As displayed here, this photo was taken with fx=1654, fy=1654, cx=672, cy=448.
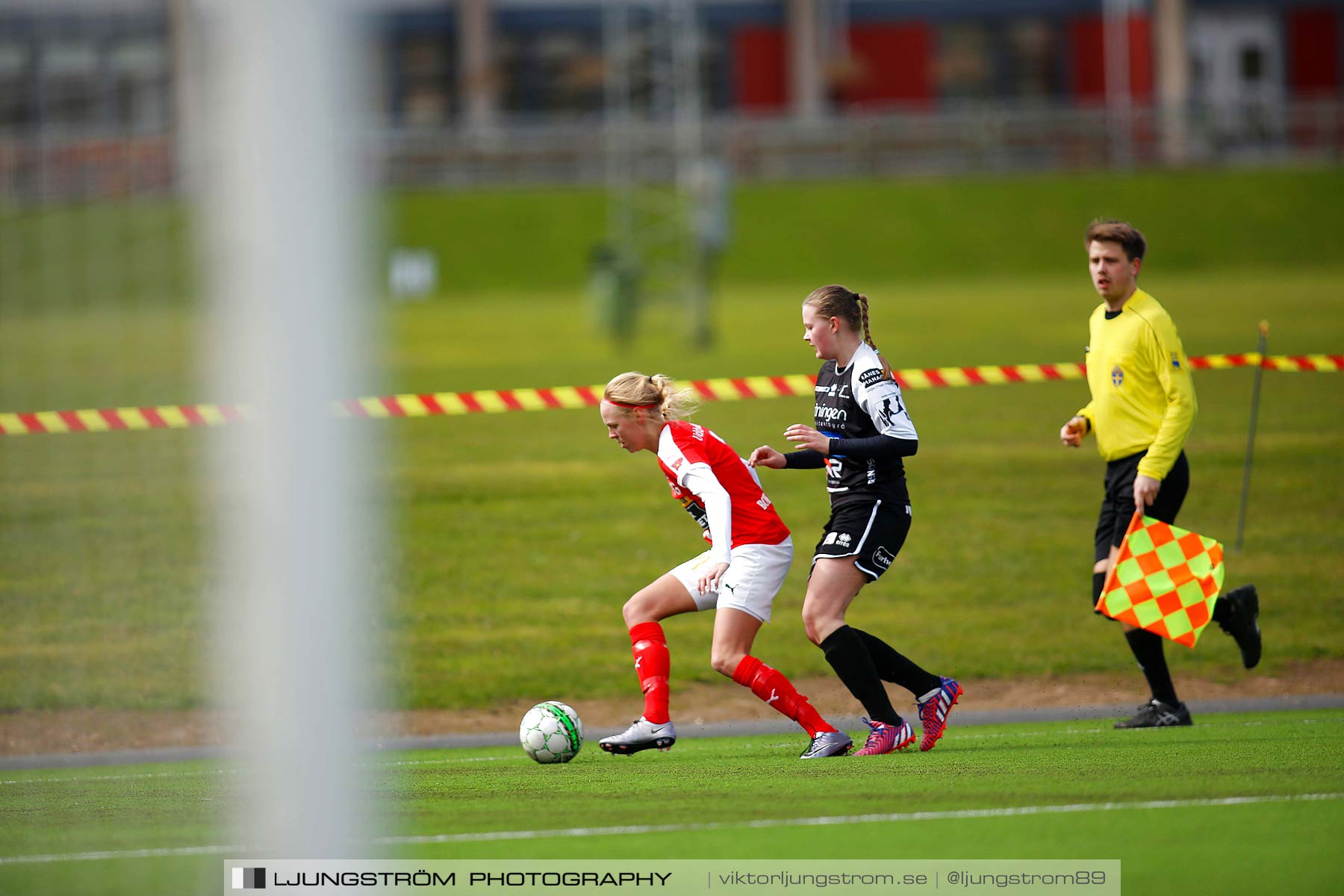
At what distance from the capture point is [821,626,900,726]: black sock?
662cm

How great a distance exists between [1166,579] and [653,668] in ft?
7.59

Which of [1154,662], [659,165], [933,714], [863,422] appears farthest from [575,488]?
[659,165]

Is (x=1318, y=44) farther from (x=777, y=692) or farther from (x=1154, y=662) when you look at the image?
(x=777, y=692)

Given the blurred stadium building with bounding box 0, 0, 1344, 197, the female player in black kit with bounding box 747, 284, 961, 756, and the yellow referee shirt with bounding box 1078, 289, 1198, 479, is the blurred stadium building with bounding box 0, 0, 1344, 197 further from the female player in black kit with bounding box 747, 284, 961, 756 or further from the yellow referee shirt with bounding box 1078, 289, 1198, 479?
the female player in black kit with bounding box 747, 284, 961, 756

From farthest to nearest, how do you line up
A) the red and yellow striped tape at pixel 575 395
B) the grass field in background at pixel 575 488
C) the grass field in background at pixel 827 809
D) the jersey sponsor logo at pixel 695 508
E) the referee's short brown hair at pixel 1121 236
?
the grass field in background at pixel 575 488 < the red and yellow striped tape at pixel 575 395 < the referee's short brown hair at pixel 1121 236 < the jersey sponsor logo at pixel 695 508 < the grass field in background at pixel 827 809

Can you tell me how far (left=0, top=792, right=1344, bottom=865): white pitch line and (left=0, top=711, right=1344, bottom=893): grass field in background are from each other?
0.01m

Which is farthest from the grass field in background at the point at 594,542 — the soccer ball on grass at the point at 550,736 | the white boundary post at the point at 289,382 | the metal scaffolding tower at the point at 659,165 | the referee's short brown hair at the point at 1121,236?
the metal scaffolding tower at the point at 659,165

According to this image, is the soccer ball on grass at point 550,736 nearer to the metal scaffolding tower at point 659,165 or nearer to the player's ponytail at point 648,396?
the player's ponytail at point 648,396

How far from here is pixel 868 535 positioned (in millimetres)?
6621

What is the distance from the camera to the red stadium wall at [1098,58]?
152 feet

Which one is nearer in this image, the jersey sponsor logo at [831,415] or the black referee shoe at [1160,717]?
the jersey sponsor logo at [831,415]

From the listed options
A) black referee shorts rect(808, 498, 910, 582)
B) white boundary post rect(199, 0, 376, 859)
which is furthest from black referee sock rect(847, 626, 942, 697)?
white boundary post rect(199, 0, 376, 859)

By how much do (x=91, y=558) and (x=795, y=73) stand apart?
37.5 meters

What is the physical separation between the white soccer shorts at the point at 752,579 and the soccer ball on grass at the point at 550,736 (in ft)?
2.58
